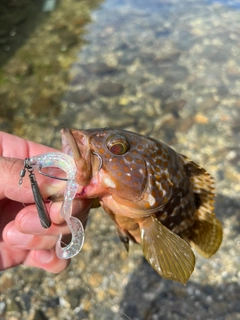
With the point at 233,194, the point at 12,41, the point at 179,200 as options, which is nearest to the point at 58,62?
the point at 12,41

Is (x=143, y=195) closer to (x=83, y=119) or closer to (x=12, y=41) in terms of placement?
(x=83, y=119)

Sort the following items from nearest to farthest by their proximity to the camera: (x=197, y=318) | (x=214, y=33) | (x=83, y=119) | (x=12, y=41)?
(x=197, y=318), (x=83, y=119), (x=214, y=33), (x=12, y=41)

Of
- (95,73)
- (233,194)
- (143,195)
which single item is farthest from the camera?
(95,73)

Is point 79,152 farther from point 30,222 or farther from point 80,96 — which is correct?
point 80,96

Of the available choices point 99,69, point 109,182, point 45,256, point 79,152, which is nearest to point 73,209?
point 109,182

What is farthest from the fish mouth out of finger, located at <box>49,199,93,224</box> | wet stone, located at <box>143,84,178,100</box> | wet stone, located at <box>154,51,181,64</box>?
wet stone, located at <box>154,51,181,64</box>

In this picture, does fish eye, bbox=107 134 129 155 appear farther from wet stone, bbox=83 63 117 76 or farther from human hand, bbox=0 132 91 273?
wet stone, bbox=83 63 117 76

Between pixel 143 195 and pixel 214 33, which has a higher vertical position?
pixel 143 195
